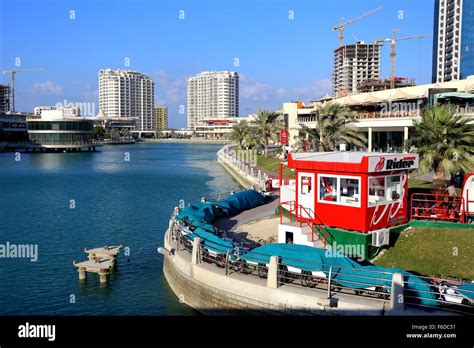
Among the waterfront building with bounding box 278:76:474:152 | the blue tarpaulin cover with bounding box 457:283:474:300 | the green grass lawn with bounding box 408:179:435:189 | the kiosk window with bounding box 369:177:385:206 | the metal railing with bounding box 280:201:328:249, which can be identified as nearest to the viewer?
the blue tarpaulin cover with bounding box 457:283:474:300

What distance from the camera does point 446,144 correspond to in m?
24.6

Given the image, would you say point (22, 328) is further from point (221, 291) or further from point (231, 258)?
point (231, 258)

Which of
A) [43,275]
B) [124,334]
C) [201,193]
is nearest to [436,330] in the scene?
[124,334]

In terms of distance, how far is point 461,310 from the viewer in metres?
14.7

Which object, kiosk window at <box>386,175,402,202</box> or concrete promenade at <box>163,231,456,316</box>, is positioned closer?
concrete promenade at <box>163,231,456,316</box>

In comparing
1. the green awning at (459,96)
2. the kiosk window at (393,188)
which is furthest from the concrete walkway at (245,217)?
the green awning at (459,96)

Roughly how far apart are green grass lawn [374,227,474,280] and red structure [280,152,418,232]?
1113mm

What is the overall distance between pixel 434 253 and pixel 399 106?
55.4 meters

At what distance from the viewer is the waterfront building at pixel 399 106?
2039 inches

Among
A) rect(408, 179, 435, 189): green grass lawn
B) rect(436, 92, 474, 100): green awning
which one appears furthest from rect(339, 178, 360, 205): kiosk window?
rect(436, 92, 474, 100): green awning

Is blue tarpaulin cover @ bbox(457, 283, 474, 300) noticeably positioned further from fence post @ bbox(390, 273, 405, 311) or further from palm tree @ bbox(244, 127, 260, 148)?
palm tree @ bbox(244, 127, 260, 148)

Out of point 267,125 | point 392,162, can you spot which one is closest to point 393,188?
point 392,162

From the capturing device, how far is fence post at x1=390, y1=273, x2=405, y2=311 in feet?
48.0

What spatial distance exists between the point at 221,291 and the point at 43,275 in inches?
482
